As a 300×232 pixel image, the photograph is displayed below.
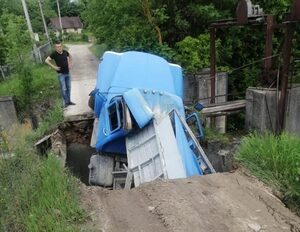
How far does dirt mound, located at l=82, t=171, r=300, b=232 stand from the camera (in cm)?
312

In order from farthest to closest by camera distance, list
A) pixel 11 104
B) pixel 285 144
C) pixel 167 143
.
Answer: pixel 11 104 < pixel 167 143 < pixel 285 144

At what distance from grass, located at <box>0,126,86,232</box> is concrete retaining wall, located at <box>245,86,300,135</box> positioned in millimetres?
4606

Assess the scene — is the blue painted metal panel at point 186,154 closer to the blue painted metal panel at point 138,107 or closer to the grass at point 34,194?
the blue painted metal panel at point 138,107

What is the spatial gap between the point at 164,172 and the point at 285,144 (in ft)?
6.98

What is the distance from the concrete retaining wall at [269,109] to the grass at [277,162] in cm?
316

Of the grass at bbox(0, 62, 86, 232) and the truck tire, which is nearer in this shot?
the grass at bbox(0, 62, 86, 232)

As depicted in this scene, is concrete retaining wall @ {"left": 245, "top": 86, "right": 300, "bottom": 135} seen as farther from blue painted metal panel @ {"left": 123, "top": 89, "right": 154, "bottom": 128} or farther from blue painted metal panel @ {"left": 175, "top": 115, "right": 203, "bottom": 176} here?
blue painted metal panel @ {"left": 123, "top": 89, "right": 154, "bottom": 128}

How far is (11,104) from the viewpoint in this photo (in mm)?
11391

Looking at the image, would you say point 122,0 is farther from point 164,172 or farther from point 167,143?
point 164,172

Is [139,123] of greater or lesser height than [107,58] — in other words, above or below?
below

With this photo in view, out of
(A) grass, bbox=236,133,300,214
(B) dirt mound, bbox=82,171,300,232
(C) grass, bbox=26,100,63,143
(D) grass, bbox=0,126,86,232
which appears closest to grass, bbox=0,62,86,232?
(D) grass, bbox=0,126,86,232

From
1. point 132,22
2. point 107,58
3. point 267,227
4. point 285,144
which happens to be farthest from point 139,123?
point 132,22

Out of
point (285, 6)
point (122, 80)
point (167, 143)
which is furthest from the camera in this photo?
point (285, 6)

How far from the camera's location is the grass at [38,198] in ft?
10.2
